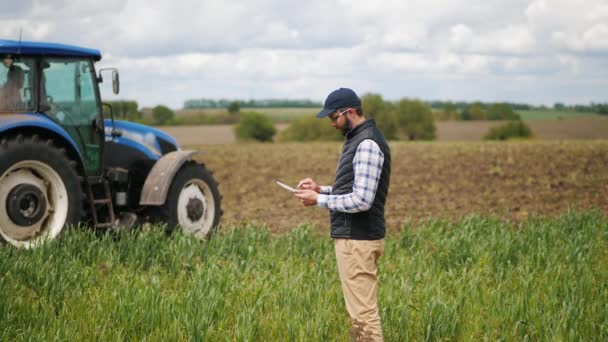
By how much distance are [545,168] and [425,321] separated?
16.5 meters

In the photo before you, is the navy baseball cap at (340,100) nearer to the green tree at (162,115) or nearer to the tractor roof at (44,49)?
the tractor roof at (44,49)

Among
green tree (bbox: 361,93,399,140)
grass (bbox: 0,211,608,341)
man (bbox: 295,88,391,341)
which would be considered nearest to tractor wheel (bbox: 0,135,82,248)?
grass (bbox: 0,211,608,341)

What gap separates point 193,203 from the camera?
28.4 feet

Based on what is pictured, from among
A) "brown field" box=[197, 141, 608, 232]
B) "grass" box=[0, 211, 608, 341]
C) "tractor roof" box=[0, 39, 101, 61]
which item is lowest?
"brown field" box=[197, 141, 608, 232]

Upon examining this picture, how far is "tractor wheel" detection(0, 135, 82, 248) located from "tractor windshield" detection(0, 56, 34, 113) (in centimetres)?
38

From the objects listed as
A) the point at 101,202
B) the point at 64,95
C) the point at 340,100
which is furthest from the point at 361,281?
the point at 64,95

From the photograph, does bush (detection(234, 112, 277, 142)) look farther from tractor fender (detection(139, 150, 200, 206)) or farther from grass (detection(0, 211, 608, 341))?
grass (detection(0, 211, 608, 341))

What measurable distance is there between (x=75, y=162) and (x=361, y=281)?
4.21 metres

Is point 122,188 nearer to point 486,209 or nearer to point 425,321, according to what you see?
point 425,321

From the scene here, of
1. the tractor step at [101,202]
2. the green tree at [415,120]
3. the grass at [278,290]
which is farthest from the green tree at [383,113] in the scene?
the grass at [278,290]

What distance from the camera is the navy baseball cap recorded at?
164 inches

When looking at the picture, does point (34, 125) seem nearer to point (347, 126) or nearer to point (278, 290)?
point (278, 290)

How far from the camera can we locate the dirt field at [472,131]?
41000mm

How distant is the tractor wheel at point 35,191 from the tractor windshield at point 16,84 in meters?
0.38
